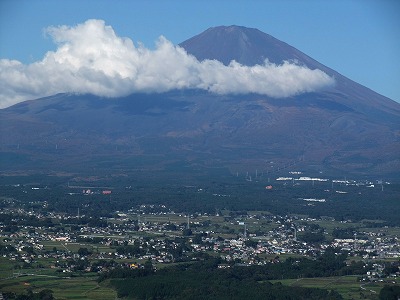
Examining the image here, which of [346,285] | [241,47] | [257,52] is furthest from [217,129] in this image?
[346,285]

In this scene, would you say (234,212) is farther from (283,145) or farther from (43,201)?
(283,145)

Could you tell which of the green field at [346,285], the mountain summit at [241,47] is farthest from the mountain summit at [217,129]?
the green field at [346,285]

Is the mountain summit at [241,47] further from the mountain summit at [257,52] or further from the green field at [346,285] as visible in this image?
the green field at [346,285]

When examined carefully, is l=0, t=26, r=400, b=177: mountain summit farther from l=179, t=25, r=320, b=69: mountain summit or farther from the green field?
the green field

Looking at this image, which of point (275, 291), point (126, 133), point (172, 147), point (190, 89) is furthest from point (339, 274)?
point (190, 89)

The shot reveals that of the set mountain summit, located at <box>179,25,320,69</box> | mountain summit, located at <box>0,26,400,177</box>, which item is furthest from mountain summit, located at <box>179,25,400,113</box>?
mountain summit, located at <box>0,26,400,177</box>

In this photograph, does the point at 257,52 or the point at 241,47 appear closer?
the point at 257,52

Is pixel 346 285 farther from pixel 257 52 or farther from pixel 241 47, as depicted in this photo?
pixel 241 47

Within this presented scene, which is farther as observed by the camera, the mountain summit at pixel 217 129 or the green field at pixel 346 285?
the mountain summit at pixel 217 129
